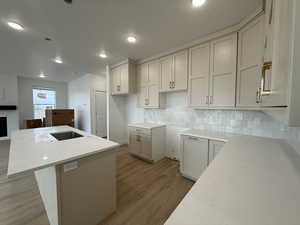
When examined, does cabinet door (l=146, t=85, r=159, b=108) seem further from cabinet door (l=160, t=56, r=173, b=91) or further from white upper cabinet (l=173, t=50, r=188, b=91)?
white upper cabinet (l=173, t=50, r=188, b=91)

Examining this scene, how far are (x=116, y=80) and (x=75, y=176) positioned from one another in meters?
3.07

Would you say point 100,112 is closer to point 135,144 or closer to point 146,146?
point 135,144

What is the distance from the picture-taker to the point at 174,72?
2.78 metres

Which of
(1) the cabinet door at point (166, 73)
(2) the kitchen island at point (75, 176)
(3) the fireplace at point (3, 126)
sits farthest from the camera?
(3) the fireplace at point (3, 126)

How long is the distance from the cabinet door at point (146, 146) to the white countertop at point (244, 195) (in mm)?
2079

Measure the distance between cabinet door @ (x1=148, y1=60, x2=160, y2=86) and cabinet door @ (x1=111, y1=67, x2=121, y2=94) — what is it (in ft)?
3.32

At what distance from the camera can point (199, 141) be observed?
214 centimetres

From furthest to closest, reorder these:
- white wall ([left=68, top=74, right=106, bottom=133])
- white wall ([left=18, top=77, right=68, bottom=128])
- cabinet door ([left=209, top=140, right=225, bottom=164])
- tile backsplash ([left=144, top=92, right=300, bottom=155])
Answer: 1. white wall ([left=18, top=77, right=68, bottom=128])
2. white wall ([left=68, top=74, right=106, bottom=133])
3. cabinet door ([left=209, top=140, right=225, bottom=164])
4. tile backsplash ([left=144, top=92, right=300, bottom=155])

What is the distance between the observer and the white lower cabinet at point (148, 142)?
299cm

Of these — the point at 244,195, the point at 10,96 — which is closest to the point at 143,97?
the point at 244,195

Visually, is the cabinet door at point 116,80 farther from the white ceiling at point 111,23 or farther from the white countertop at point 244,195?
the white countertop at point 244,195

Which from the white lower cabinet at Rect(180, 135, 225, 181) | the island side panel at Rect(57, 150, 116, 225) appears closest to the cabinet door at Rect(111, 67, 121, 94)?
the white lower cabinet at Rect(180, 135, 225, 181)

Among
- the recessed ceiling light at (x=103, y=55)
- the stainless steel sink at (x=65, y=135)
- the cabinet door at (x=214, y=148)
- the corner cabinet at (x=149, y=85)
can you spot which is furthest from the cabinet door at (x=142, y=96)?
the cabinet door at (x=214, y=148)

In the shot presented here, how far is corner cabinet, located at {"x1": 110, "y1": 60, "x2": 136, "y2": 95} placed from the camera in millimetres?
3453
